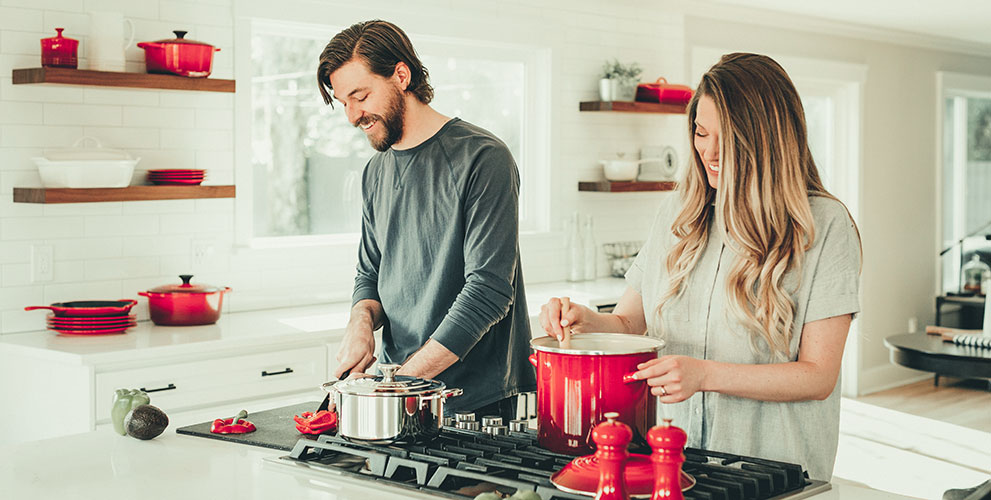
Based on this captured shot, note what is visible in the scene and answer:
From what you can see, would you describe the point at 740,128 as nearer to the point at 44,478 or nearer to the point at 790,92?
the point at 790,92

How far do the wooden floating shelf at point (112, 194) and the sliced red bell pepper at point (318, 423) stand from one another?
1.93 m

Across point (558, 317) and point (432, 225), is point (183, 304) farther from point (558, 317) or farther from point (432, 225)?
point (558, 317)

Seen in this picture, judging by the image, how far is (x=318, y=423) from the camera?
2.01m

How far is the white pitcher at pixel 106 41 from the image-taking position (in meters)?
3.71

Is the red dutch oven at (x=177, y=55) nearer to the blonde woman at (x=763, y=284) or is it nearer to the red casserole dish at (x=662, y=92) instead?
the blonde woman at (x=763, y=284)

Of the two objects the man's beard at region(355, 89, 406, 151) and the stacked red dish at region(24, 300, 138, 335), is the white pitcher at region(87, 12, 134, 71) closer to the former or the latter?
the stacked red dish at region(24, 300, 138, 335)

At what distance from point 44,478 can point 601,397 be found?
37.5 inches

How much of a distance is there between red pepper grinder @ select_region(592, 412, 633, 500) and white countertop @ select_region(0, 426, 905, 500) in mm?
366

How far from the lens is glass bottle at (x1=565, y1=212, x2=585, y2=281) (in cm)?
560

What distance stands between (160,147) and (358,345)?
211 centimetres

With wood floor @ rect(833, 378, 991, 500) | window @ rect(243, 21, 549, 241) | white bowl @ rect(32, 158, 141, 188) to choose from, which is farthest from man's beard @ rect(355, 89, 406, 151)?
wood floor @ rect(833, 378, 991, 500)

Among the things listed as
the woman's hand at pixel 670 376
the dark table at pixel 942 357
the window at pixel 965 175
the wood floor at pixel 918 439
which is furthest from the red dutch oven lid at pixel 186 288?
the window at pixel 965 175

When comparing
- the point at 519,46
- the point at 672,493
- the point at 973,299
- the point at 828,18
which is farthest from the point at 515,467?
the point at 973,299

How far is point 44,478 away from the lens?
5.81 ft
